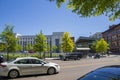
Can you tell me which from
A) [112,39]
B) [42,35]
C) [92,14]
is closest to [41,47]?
[42,35]

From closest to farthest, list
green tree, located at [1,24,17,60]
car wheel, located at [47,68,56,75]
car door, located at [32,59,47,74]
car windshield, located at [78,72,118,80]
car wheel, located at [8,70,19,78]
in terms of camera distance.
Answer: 1. car windshield, located at [78,72,118,80]
2. car wheel, located at [8,70,19,78]
3. car door, located at [32,59,47,74]
4. car wheel, located at [47,68,56,75]
5. green tree, located at [1,24,17,60]

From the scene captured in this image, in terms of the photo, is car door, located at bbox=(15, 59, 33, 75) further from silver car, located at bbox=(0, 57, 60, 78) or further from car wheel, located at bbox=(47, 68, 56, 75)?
car wheel, located at bbox=(47, 68, 56, 75)

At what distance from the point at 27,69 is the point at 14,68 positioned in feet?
3.11

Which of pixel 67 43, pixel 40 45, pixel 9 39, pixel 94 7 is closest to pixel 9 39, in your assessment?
pixel 9 39

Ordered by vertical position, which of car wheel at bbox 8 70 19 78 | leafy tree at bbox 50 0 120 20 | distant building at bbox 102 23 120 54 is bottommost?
car wheel at bbox 8 70 19 78

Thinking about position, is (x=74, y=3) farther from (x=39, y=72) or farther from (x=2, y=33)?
(x=2, y=33)

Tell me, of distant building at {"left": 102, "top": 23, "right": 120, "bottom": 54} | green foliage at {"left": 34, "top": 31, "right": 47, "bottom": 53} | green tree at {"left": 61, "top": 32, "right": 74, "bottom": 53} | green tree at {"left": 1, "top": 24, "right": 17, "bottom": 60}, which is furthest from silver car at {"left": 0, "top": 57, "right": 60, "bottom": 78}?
distant building at {"left": 102, "top": 23, "right": 120, "bottom": 54}

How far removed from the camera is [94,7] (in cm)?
1304

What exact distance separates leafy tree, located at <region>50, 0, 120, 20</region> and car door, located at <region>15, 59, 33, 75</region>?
5920mm

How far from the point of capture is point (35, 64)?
1820 cm

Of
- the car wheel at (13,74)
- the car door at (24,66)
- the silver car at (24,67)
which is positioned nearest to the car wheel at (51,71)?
the silver car at (24,67)

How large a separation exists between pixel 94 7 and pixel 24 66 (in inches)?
285

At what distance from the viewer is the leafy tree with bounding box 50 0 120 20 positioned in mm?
12539

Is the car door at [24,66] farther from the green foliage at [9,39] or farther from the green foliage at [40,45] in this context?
the green foliage at [40,45]
